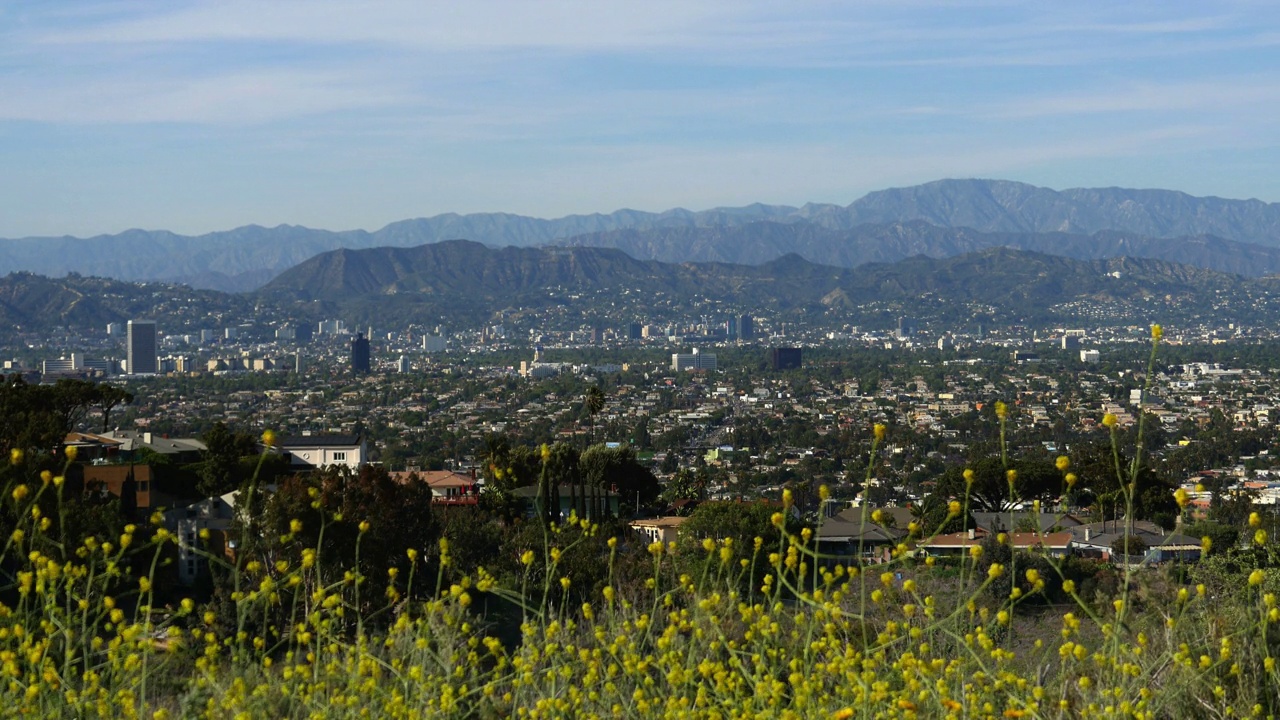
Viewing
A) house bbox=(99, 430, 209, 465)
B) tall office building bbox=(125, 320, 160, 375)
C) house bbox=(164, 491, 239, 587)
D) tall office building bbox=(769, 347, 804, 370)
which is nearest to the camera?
house bbox=(164, 491, 239, 587)

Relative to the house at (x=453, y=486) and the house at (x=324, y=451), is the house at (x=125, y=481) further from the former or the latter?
the house at (x=324, y=451)

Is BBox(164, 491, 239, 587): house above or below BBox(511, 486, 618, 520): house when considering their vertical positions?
above

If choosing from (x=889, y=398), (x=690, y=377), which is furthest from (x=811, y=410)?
(x=690, y=377)

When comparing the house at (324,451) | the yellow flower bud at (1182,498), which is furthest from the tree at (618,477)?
the yellow flower bud at (1182,498)

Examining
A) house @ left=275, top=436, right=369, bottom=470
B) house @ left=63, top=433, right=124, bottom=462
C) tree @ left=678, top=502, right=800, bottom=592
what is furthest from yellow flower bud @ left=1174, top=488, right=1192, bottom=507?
house @ left=275, top=436, right=369, bottom=470

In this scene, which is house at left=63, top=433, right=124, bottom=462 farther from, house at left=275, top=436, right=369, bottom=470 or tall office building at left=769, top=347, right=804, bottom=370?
tall office building at left=769, top=347, right=804, bottom=370

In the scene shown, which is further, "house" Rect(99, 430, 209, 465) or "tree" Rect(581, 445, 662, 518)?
"tree" Rect(581, 445, 662, 518)

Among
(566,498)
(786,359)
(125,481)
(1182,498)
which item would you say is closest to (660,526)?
(566,498)
